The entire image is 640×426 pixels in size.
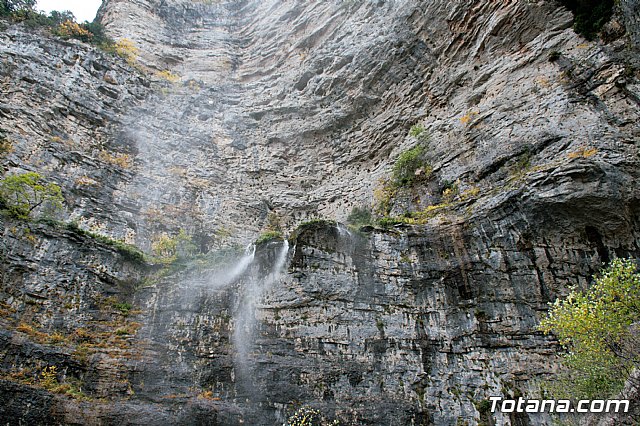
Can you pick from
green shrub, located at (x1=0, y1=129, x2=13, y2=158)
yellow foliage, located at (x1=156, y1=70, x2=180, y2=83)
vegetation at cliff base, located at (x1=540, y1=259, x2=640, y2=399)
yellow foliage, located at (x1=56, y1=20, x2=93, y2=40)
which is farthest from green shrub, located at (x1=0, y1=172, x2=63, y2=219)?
vegetation at cliff base, located at (x1=540, y1=259, x2=640, y2=399)

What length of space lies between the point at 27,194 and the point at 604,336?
19661mm

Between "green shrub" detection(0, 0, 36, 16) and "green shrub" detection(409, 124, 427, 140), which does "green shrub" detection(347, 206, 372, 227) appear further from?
"green shrub" detection(0, 0, 36, 16)

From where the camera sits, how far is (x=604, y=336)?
10984mm

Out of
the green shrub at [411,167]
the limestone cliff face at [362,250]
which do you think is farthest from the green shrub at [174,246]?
the green shrub at [411,167]

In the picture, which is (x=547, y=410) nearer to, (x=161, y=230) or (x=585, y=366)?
(x=585, y=366)

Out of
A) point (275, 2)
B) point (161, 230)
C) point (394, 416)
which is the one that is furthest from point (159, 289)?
point (275, 2)

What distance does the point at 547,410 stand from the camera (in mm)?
12508

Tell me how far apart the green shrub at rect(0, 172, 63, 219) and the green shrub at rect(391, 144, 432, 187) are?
49.1ft

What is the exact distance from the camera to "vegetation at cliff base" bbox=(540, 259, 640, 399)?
1066cm

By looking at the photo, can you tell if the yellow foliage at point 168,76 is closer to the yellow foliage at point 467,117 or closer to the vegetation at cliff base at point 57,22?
the vegetation at cliff base at point 57,22

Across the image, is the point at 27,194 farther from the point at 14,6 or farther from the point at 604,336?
the point at 604,336

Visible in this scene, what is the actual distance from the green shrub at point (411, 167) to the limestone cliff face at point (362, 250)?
756 mm

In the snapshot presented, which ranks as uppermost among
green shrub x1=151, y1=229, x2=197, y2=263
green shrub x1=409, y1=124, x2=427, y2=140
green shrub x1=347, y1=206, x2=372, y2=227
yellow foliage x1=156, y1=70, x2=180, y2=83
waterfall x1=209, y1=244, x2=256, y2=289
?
yellow foliage x1=156, y1=70, x2=180, y2=83

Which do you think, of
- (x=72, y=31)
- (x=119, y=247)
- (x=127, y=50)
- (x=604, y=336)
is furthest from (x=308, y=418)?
(x=127, y=50)
